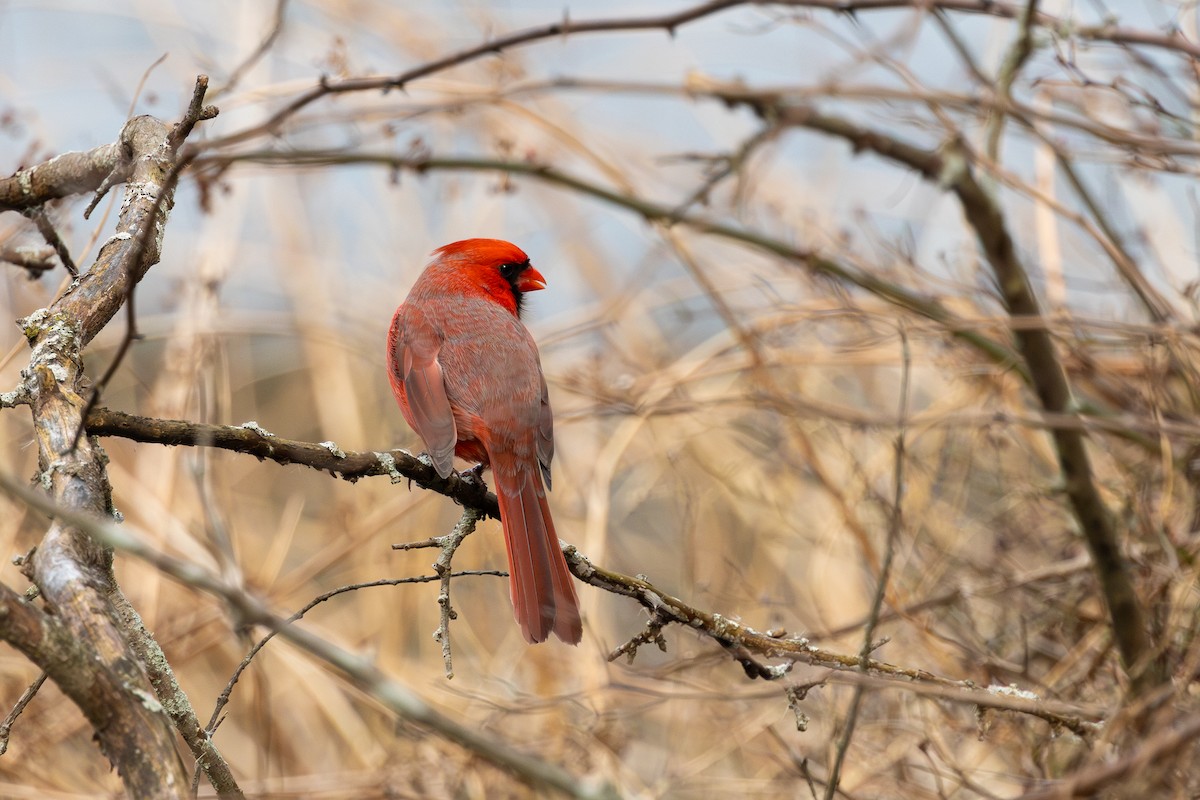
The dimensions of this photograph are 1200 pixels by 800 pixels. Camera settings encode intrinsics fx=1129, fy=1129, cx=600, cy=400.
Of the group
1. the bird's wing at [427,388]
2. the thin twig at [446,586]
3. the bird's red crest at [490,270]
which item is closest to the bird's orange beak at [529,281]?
the bird's red crest at [490,270]

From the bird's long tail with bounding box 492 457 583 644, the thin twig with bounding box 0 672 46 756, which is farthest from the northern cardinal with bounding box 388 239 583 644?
the thin twig with bounding box 0 672 46 756

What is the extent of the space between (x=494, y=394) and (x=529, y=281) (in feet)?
3.17

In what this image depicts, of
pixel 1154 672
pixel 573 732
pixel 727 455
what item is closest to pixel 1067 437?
pixel 1154 672

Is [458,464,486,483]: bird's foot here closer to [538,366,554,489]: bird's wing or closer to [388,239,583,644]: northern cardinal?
[388,239,583,644]: northern cardinal

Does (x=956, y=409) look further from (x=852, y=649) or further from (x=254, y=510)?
(x=254, y=510)

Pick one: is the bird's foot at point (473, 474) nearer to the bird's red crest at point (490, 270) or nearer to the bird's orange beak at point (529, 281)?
the bird's red crest at point (490, 270)

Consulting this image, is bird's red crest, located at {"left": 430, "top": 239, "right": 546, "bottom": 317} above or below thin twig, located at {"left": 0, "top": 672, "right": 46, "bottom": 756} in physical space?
above

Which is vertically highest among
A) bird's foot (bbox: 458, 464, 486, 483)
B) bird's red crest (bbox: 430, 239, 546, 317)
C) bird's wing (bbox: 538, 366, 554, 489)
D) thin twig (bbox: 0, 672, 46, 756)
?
bird's red crest (bbox: 430, 239, 546, 317)

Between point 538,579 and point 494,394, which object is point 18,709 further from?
point 494,394

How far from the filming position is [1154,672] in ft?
9.93

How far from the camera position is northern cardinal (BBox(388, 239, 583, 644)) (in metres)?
2.74

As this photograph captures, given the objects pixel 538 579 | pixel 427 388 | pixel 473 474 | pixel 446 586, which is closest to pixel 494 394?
pixel 427 388

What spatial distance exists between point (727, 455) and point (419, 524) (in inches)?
65.2

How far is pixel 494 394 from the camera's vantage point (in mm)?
3410
